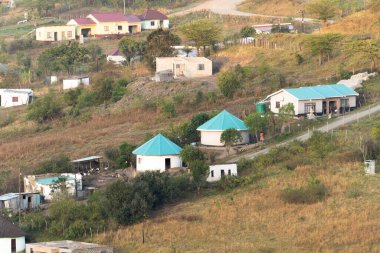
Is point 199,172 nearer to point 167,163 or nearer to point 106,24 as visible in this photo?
point 167,163

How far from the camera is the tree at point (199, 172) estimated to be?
4606 centimetres

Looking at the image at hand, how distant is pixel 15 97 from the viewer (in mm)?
70000

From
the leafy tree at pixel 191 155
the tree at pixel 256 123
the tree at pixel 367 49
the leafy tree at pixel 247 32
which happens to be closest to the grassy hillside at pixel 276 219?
the leafy tree at pixel 191 155

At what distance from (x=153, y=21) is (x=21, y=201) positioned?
140ft

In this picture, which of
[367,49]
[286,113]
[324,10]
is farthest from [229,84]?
[324,10]

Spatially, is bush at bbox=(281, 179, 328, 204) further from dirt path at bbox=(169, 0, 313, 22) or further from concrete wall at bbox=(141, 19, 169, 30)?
concrete wall at bbox=(141, 19, 169, 30)

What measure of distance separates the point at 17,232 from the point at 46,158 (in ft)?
Result: 41.9

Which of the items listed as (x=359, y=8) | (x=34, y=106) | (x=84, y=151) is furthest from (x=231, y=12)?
(x=84, y=151)

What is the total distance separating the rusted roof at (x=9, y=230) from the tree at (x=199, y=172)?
7.14 m

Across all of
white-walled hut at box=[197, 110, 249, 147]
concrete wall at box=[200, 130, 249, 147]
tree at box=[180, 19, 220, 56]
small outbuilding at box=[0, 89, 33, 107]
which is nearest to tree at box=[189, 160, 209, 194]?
white-walled hut at box=[197, 110, 249, 147]

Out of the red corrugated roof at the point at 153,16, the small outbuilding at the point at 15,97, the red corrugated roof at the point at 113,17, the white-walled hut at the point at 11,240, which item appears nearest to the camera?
the white-walled hut at the point at 11,240

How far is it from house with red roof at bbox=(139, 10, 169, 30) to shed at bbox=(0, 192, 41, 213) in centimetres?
4162

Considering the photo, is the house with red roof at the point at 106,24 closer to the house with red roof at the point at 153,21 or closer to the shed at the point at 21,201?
the house with red roof at the point at 153,21

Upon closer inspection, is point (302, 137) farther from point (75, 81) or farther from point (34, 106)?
point (75, 81)
